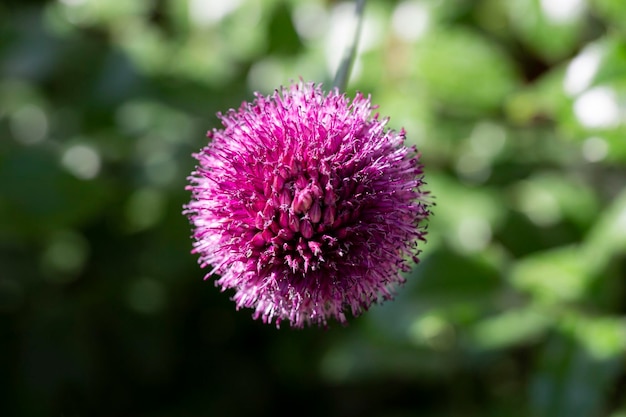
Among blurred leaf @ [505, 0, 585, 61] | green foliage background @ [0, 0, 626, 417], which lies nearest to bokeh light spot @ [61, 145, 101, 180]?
green foliage background @ [0, 0, 626, 417]

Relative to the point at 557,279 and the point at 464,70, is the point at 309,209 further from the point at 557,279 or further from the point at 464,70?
the point at 464,70

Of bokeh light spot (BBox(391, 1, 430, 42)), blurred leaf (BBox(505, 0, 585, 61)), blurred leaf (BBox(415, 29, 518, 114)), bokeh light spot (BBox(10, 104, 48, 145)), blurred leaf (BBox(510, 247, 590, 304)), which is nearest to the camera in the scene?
blurred leaf (BBox(510, 247, 590, 304))

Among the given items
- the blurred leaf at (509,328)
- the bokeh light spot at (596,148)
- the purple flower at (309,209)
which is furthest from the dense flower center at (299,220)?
the bokeh light spot at (596,148)

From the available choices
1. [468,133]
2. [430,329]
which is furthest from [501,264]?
[468,133]

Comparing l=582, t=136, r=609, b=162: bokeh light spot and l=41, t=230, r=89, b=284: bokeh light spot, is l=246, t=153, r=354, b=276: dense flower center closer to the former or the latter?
l=582, t=136, r=609, b=162: bokeh light spot

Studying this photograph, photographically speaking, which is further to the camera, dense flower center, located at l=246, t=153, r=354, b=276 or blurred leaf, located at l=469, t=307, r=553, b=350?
blurred leaf, located at l=469, t=307, r=553, b=350
